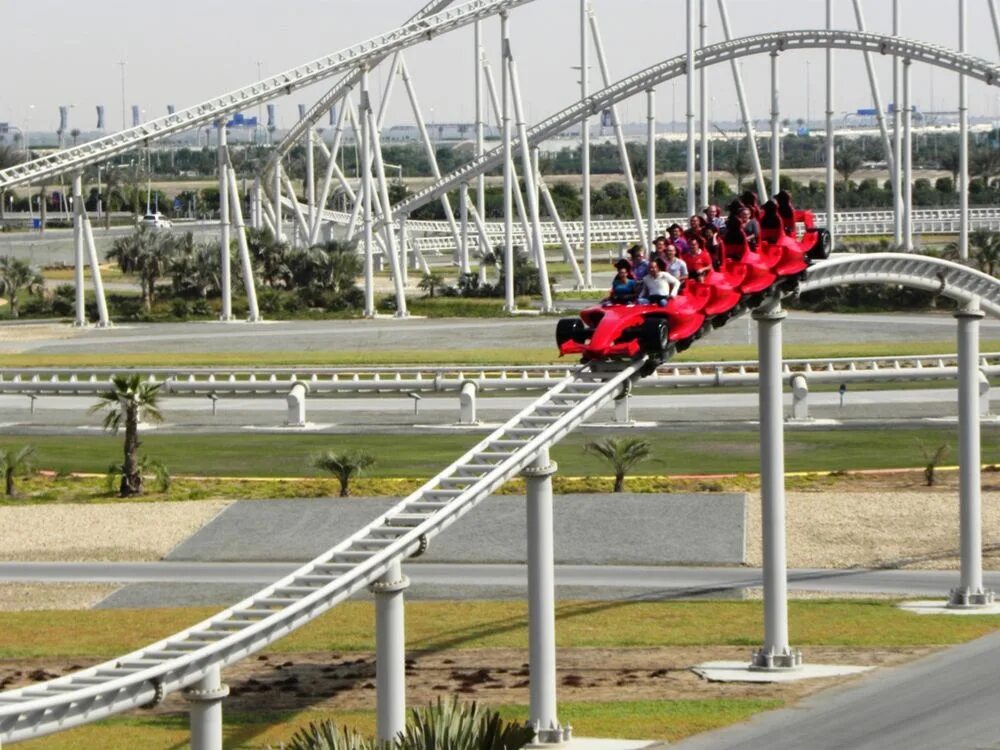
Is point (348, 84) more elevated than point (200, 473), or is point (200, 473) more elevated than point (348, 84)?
point (348, 84)

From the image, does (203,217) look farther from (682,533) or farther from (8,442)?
(682,533)

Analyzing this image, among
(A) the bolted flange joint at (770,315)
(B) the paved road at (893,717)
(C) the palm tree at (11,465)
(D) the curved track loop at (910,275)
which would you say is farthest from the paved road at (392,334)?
(B) the paved road at (893,717)

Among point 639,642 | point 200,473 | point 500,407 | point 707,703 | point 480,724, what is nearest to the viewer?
point 480,724

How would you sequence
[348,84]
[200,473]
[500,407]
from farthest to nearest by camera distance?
[348,84] → [500,407] → [200,473]

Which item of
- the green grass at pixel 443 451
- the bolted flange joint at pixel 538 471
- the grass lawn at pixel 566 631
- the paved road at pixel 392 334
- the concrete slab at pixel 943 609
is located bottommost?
the grass lawn at pixel 566 631

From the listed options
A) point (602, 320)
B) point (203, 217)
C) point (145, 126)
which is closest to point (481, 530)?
point (602, 320)

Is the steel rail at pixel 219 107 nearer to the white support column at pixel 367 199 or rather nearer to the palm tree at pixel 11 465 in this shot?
the white support column at pixel 367 199

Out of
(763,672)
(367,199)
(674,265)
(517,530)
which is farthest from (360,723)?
(367,199)
